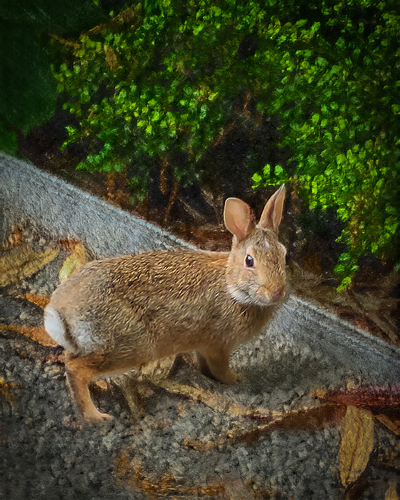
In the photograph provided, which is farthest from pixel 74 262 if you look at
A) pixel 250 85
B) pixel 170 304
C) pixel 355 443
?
pixel 355 443

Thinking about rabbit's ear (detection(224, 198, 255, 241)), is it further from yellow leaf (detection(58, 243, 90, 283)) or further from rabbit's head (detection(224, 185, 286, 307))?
yellow leaf (detection(58, 243, 90, 283))

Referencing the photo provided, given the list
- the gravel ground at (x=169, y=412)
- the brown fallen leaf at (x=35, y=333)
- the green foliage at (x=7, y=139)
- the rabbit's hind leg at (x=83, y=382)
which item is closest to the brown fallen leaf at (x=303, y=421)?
the gravel ground at (x=169, y=412)

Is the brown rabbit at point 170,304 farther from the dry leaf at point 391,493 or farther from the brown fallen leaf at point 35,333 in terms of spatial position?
the dry leaf at point 391,493

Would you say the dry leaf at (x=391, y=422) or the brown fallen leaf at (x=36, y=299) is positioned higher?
the dry leaf at (x=391, y=422)

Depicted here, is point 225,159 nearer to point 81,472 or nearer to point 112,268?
point 112,268

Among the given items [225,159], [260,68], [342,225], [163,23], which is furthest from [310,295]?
[163,23]

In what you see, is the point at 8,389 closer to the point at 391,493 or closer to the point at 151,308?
the point at 151,308

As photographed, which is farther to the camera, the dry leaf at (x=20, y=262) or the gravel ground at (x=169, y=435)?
the dry leaf at (x=20, y=262)

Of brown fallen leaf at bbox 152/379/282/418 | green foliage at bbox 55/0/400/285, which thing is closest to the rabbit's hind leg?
brown fallen leaf at bbox 152/379/282/418
